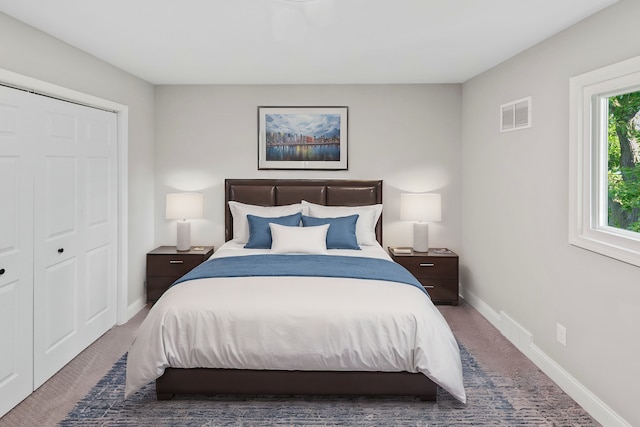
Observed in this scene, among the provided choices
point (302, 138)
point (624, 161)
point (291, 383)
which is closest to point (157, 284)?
point (302, 138)

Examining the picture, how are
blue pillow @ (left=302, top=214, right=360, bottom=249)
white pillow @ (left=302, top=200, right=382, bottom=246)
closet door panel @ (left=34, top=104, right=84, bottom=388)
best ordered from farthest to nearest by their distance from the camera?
white pillow @ (left=302, top=200, right=382, bottom=246)
blue pillow @ (left=302, top=214, right=360, bottom=249)
closet door panel @ (left=34, top=104, right=84, bottom=388)

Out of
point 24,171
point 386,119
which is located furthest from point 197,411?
point 386,119

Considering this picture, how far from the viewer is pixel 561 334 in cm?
319

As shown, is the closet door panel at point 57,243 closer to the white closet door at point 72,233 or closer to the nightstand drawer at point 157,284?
the white closet door at point 72,233

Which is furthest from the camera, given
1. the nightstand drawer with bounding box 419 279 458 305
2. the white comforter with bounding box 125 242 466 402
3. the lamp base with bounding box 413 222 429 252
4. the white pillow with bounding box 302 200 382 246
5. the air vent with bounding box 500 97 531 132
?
the lamp base with bounding box 413 222 429 252

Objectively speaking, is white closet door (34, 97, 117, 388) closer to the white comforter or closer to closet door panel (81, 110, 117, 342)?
closet door panel (81, 110, 117, 342)

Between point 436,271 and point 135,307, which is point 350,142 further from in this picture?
point 135,307

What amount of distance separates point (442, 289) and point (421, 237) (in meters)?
0.59

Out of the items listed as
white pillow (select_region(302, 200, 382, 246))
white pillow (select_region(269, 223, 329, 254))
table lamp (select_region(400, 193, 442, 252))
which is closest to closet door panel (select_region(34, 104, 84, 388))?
white pillow (select_region(269, 223, 329, 254))

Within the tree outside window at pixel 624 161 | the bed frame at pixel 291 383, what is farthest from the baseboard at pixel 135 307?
the tree outside window at pixel 624 161

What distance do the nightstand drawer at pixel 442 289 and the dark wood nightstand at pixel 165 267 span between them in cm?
242

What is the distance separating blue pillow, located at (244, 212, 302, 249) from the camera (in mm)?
4551

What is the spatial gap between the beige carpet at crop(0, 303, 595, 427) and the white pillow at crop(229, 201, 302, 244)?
127 centimetres

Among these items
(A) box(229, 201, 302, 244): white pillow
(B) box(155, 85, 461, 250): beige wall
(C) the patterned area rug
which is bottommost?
(C) the patterned area rug
